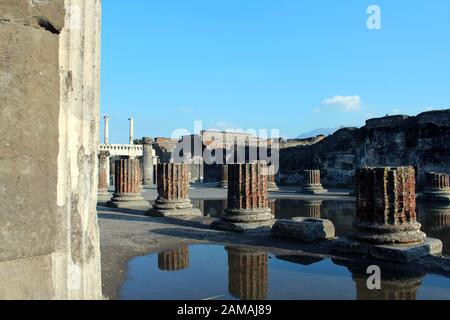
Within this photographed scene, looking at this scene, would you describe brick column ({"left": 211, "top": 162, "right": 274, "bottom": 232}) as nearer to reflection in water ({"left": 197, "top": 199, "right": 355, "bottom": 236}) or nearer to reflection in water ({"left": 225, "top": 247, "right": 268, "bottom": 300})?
reflection in water ({"left": 197, "top": 199, "right": 355, "bottom": 236})

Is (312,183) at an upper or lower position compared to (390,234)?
upper

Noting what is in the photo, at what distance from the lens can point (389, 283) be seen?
163 inches

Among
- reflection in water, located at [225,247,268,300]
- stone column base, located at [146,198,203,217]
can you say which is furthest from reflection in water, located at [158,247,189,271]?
stone column base, located at [146,198,203,217]

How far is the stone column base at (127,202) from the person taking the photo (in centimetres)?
1255

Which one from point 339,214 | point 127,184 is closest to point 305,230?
point 339,214

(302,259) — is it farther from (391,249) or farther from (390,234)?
(390,234)

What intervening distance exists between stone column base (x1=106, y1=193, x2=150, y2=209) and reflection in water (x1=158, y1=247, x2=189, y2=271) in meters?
6.80

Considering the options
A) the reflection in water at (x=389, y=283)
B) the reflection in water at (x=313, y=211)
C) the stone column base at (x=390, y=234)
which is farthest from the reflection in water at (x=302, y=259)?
the reflection in water at (x=313, y=211)

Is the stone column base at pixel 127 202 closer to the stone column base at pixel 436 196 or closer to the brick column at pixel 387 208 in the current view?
the brick column at pixel 387 208

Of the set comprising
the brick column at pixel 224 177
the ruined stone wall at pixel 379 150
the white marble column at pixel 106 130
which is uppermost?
the white marble column at pixel 106 130

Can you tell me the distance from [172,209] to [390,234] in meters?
5.86

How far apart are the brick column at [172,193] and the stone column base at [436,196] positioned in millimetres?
8834
